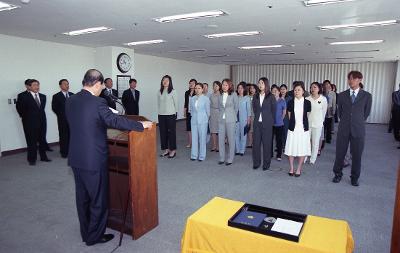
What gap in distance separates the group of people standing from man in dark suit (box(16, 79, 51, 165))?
7.88ft

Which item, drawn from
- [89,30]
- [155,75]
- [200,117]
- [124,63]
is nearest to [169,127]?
[200,117]

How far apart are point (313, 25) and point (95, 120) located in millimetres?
4382

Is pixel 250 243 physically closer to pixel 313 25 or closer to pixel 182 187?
pixel 182 187

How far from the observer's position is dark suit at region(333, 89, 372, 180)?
166 inches

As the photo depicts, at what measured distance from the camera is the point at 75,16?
4.72 m

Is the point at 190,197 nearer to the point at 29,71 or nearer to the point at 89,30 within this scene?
the point at 89,30

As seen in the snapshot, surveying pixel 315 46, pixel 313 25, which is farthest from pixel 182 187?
pixel 315 46

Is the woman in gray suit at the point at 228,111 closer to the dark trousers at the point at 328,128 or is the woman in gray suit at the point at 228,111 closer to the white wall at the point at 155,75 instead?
the dark trousers at the point at 328,128

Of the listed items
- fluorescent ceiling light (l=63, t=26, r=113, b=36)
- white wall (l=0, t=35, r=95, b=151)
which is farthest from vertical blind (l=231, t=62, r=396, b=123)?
fluorescent ceiling light (l=63, t=26, r=113, b=36)

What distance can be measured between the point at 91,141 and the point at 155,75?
8.79m

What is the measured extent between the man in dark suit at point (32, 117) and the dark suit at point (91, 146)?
3719 millimetres

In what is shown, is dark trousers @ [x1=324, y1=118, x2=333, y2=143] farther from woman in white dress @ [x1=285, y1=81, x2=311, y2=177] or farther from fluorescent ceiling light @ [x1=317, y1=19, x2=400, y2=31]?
woman in white dress @ [x1=285, y1=81, x2=311, y2=177]

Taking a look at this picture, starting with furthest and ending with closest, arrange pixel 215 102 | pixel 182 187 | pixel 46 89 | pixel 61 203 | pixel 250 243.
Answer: pixel 46 89 → pixel 215 102 → pixel 182 187 → pixel 61 203 → pixel 250 243

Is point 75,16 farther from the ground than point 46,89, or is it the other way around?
point 75,16
